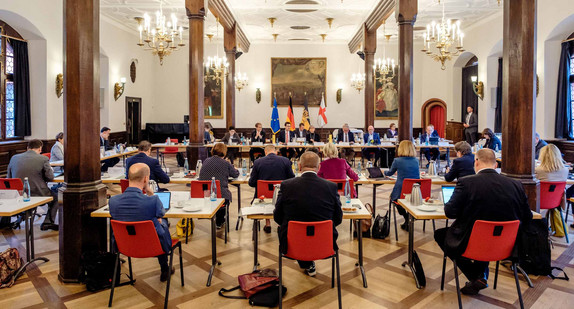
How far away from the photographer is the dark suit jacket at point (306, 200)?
3410 millimetres

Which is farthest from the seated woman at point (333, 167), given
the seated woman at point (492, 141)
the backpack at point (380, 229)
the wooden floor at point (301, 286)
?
the seated woman at point (492, 141)

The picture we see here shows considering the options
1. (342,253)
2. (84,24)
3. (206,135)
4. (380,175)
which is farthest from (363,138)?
(84,24)

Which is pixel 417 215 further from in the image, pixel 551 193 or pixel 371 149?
pixel 371 149

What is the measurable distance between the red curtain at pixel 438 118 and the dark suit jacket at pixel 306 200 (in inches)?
590

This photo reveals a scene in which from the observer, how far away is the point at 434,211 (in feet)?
13.4

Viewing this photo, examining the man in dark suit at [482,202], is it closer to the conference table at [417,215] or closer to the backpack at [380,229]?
the conference table at [417,215]

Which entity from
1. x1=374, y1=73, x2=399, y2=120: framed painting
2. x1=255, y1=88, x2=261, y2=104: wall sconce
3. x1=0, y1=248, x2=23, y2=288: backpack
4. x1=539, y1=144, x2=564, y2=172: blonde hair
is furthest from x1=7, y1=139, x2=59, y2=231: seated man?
x1=374, y1=73, x2=399, y2=120: framed painting

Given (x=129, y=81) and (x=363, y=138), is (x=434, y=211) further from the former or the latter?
(x=129, y=81)

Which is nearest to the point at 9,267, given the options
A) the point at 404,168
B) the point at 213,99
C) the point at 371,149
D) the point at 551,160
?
the point at 404,168

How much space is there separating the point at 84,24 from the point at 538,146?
810 centimetres

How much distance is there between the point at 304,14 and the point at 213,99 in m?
6.38

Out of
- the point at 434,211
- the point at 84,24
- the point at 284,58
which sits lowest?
the point at 434,211

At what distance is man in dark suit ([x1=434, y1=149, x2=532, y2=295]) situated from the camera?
131 inches

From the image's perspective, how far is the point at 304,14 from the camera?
41.6ft
